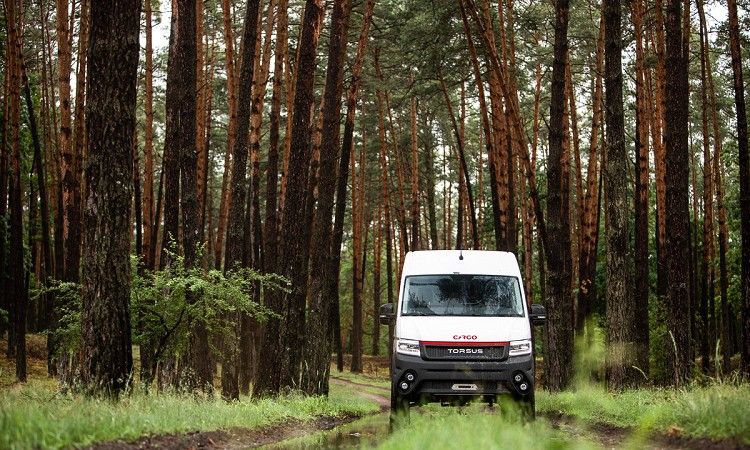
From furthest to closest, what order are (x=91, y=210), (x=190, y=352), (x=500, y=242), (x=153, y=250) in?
1. (x=500, y=242)
2. (x=153, y=250)
3. (x=190, y=352)
4. (x=91, y=210)

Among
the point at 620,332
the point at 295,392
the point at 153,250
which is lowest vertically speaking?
the point at 295,392

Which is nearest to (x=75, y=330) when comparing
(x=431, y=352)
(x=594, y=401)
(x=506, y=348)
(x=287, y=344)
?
(x=287, y=344)

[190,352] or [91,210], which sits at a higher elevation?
[91,210]

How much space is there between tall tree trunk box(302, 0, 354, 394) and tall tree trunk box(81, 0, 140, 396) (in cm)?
701

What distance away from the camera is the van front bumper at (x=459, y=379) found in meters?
11.1

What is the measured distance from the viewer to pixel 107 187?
10.1 m

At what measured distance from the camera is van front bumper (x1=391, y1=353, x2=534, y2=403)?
1106 cm

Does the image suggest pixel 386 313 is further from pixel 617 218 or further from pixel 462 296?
pixel 617 218

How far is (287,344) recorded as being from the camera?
1644 centimetres

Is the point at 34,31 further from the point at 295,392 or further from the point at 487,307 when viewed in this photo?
the point at 487,307

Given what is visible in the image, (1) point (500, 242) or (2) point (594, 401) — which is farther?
(1) point (500, 242)

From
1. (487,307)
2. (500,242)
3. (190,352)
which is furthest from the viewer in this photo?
(500,242)

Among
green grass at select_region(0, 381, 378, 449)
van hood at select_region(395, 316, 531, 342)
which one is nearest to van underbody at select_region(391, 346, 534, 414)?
van hood at select_region(395, 316, 531, 342)

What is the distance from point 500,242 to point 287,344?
537 inches
